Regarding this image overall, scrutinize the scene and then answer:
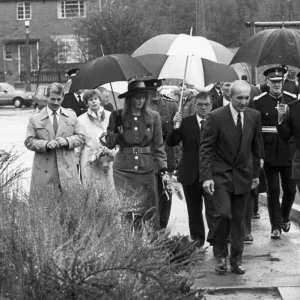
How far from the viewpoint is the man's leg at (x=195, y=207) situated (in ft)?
30.1

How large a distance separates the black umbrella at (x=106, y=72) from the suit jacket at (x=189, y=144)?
2.47 ft

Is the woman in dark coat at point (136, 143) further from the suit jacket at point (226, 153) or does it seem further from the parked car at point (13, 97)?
the parked car at point (13, 97)

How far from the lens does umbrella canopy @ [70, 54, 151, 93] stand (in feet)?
27.9

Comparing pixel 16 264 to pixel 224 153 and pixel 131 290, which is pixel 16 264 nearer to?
pixel 131 290

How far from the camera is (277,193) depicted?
10.1 m

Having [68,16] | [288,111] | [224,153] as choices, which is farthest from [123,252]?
[68,16]

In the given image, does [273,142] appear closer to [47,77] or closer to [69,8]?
[47,77]

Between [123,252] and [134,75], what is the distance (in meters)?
3.82

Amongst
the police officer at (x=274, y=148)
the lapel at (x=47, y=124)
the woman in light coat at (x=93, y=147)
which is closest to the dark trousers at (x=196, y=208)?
the woman in light coat at (x=93, y=147)

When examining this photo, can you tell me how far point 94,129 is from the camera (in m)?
10.2

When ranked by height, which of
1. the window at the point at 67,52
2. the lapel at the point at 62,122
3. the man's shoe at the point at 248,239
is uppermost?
the lapel at the point at 62,122

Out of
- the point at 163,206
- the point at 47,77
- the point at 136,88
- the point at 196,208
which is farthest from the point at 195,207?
the point at 47,77

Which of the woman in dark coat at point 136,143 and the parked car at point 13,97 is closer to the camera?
the woman in dark coat at point 136,143

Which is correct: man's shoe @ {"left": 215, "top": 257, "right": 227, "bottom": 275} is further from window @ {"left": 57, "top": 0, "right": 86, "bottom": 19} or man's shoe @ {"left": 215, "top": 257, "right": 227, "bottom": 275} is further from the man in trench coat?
window @ {"left": 57, "top": 0, "right": 86, "bottom": 19}
